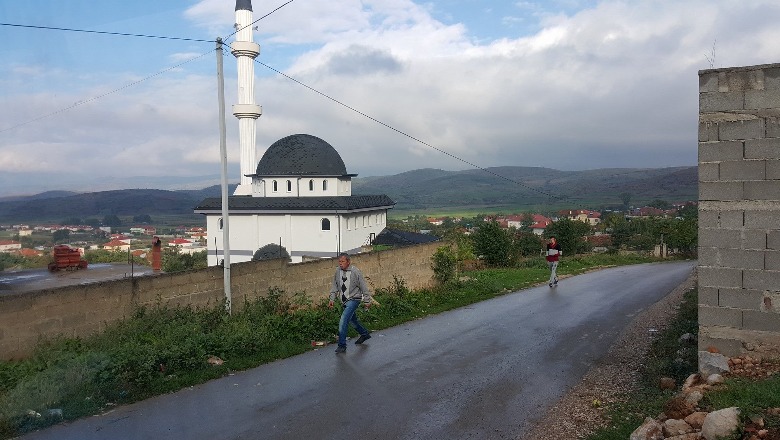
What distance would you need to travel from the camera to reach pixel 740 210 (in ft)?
24.7

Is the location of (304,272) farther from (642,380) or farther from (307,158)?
(307,158)

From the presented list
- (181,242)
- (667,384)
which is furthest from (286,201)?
(667,384)

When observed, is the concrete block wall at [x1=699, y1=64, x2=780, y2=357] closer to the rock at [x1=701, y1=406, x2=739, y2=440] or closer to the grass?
the grass

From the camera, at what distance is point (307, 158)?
47.8 m

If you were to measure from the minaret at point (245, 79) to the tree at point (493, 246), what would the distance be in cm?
1951

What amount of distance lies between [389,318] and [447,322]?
49.2 inches

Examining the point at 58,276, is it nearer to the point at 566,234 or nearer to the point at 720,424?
the point at 720,424

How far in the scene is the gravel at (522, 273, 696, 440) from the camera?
650 centimetres

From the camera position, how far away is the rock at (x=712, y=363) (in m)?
7.35

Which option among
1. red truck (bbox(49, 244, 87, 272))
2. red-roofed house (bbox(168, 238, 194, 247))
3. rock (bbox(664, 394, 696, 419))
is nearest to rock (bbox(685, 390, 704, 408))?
rock (bbox(664, 394, 696, 419))

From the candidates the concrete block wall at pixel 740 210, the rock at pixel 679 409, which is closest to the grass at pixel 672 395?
the rock at pixel 679 409

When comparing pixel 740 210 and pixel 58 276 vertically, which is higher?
pixel 740 210

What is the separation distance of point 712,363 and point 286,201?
3957cm

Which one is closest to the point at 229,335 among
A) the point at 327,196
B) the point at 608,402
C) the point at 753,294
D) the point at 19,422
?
the point at 19,422
